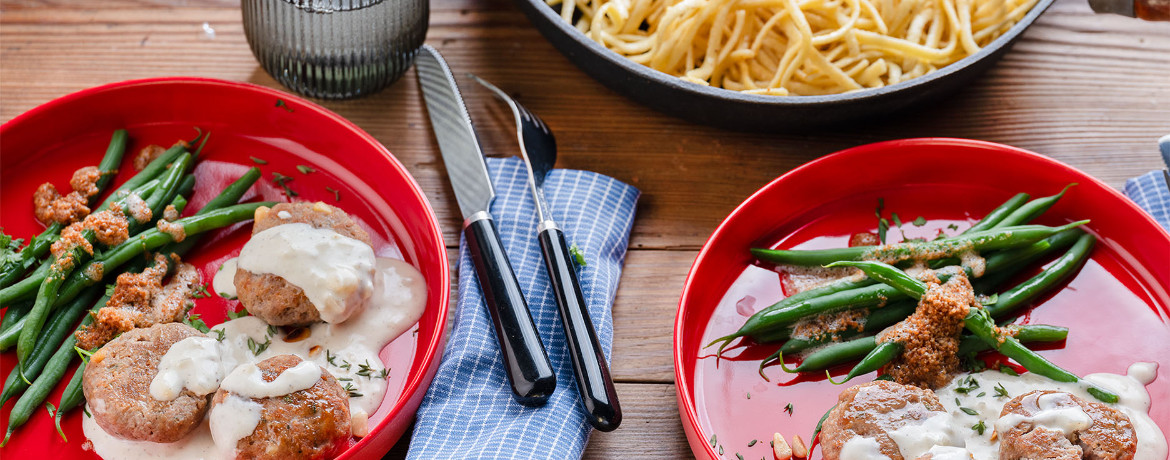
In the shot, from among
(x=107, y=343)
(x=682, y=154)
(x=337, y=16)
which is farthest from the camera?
(x=682, y=154)

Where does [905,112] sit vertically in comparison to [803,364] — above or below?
above

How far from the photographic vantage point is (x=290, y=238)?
10.0ft

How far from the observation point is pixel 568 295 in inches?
125

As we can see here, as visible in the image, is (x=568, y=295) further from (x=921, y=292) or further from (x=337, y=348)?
(x=921, y=292)

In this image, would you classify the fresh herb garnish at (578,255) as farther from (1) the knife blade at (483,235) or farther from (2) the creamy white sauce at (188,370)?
(2) the creamy white sauce at (188,370)

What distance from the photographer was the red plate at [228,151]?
11.1 ft

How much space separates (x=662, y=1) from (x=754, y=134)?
0.67 m

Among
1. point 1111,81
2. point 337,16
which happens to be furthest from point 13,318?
point 1111,81

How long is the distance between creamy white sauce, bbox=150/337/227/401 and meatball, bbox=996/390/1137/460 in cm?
236

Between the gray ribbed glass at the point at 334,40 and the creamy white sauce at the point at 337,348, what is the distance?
891 mm

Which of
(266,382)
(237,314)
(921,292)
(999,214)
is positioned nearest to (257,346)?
(237,314)

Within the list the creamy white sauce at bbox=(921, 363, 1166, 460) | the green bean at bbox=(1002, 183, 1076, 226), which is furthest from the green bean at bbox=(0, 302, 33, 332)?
the green bean at bbox=(1002, 183, 1076, 226)

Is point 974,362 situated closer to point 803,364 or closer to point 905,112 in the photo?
point 803,364

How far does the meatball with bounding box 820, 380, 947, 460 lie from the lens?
105 inches
